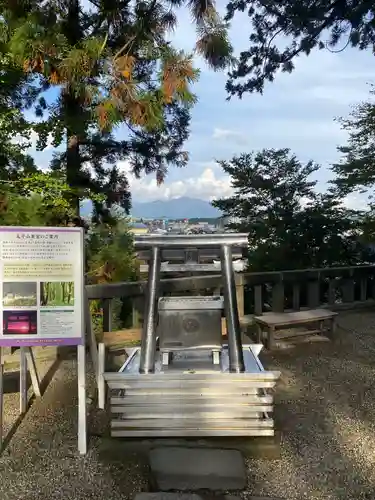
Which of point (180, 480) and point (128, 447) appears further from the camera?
point (128, 447)

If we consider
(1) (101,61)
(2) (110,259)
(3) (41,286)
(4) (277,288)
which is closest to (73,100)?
(1) (101,61)

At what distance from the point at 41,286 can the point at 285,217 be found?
25.5ft

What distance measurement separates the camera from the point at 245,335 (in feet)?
19.3

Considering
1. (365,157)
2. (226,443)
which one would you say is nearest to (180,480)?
(226,443)

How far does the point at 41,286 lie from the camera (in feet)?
9.75

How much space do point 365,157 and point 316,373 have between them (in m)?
5.56

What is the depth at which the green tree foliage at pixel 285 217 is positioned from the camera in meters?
9.61

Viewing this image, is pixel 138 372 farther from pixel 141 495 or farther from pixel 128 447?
pixel 141 495

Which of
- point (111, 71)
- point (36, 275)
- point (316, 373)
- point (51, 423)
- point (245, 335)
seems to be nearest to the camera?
point (36, 275)

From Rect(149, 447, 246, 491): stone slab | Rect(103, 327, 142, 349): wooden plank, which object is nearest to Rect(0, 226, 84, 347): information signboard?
Rect(149, 447, 246, 491): stone slab

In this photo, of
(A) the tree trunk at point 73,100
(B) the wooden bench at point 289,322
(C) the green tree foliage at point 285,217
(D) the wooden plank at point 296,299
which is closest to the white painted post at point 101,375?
(B) the wooden bench at point 289,322

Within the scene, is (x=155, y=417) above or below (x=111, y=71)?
below

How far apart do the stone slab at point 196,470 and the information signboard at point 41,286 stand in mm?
903

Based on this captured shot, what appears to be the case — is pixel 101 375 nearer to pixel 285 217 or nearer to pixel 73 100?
pixel 73 100
